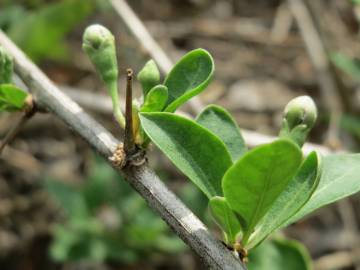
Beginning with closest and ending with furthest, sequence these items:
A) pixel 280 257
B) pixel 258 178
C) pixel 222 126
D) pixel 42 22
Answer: pixel 258 178 < pixel 222 126 < pixel 280 257 < pixel 42 22

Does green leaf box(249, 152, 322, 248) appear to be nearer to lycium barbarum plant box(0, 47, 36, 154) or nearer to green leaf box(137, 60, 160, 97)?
green leaf box(137, 60, 160, 97)

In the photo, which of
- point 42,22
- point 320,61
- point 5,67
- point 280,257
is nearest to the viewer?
point 5,67

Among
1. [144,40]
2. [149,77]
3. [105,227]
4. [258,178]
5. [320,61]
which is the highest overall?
[149,77]

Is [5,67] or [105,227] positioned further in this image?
[105,227]

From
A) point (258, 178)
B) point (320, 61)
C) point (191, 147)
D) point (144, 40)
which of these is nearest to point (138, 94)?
point (320, 61)

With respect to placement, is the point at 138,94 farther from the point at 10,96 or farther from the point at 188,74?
the point at 188,74

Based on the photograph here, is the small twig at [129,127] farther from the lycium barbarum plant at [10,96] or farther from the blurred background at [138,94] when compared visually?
the blurred background at [138,94]

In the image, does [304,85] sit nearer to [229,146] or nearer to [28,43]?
[28,43]

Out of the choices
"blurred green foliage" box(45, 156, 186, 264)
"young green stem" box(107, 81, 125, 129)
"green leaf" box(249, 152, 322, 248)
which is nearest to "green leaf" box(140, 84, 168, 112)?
"young green stem" box(107, 81, 125, 129)
